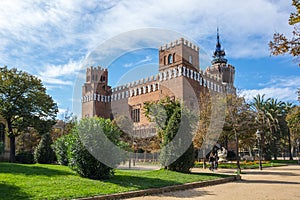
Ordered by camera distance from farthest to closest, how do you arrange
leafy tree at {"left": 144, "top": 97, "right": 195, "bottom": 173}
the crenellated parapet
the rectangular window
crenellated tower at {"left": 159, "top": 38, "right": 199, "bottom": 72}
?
the rectangular window
the crenellated parapet
crenellated tower at {"left": 159, "top": 38, "right": 199, "bottom": 72}
leafy tree at {"left": 144, "top": 97, "right": 195, "bottom": 173}

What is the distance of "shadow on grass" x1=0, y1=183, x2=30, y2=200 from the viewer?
754 cm

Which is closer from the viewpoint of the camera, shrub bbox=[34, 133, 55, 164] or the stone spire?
shrub bbox=[34, 133, 55, 164]

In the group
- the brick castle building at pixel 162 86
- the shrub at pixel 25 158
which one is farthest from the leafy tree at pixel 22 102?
the brick castle building at pixel 162 86

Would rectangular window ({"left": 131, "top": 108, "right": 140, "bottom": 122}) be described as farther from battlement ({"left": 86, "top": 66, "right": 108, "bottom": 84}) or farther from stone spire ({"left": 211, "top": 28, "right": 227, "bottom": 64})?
stone spire ({"left": 211, "top": 28, "right": 227, "bottom": 64})

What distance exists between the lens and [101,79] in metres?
56.7

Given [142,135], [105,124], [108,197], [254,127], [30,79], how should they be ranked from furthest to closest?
[142,135] → [30,79] → [254,127] → [105,124] → [108,197]

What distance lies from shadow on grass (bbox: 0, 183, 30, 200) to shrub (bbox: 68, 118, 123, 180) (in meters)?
2.78

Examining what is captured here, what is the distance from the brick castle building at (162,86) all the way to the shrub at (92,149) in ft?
65.2

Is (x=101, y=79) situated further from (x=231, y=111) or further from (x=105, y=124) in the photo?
(x=105, y=124)

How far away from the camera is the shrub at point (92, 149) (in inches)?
428

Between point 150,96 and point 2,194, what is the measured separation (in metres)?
39.9

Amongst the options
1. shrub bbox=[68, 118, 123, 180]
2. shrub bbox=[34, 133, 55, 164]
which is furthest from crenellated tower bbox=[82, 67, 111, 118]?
shrub bbox=[68, 118, 123, 180]

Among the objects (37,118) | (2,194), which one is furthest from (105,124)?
(37,118)

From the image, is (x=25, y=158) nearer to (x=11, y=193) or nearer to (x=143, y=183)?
(x=143, y=183)
